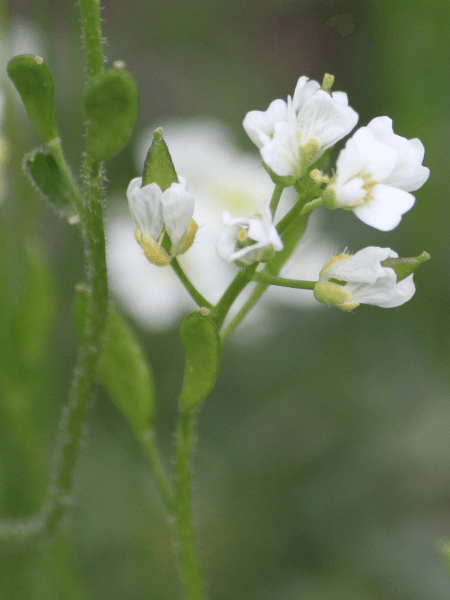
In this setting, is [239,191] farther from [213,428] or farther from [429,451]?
[429,451]

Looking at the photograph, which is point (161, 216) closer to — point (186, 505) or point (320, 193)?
point (320, 193)

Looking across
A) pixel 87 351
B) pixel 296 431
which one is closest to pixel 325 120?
pixel 87 351

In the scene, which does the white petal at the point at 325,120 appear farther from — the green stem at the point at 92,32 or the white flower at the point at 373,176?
the green stem at the point at 92,32

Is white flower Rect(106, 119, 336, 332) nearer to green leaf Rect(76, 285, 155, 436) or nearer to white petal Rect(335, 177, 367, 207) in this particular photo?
green leaf Rect(76, 285, 155, 436)

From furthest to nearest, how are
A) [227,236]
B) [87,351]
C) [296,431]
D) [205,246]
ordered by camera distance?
[296,431] < [205,246] < [87,351] < [227,236]

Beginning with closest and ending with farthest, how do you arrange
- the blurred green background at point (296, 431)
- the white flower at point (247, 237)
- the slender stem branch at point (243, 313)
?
the white flower at point (247, 237), the slender stem branch at point (243, 313), the blurred green background at point (296, 431)

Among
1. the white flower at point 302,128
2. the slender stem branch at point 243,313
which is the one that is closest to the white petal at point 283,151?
the white flower at point 302,128
